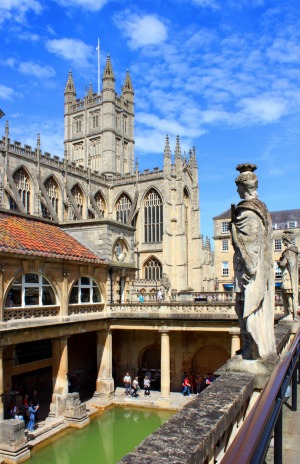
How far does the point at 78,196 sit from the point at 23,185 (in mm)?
8925

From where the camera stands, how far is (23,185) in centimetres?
3950

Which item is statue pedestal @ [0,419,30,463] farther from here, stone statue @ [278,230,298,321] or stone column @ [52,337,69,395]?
stone statue @ [278,230,298,321]

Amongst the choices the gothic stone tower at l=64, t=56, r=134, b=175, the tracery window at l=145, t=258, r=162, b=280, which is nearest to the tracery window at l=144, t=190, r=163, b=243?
the tracery window at l=145, t=258, r=162, b=280

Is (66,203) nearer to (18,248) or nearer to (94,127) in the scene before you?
(94,127)

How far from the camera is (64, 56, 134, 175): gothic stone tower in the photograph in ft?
199

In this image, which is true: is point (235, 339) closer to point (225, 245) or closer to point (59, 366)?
point (59, 366)

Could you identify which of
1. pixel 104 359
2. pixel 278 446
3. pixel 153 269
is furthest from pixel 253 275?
pixel 153 269

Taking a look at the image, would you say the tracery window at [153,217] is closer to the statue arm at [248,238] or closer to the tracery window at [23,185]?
the tracery window at [23,185]

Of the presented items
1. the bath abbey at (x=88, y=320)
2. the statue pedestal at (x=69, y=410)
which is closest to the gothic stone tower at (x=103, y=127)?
the bath abbey at (x=88, y=320)

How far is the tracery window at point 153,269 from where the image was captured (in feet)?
154

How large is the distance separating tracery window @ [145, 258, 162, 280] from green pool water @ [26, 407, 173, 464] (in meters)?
26.7

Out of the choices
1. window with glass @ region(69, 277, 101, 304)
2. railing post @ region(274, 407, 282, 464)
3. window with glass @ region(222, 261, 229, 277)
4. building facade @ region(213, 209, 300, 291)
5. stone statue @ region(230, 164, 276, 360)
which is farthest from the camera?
window with glass @ region(222, 261, 229, 277)

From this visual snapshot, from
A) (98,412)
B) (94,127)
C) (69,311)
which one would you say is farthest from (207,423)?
(94,127)

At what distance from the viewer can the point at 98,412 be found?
2012cm
